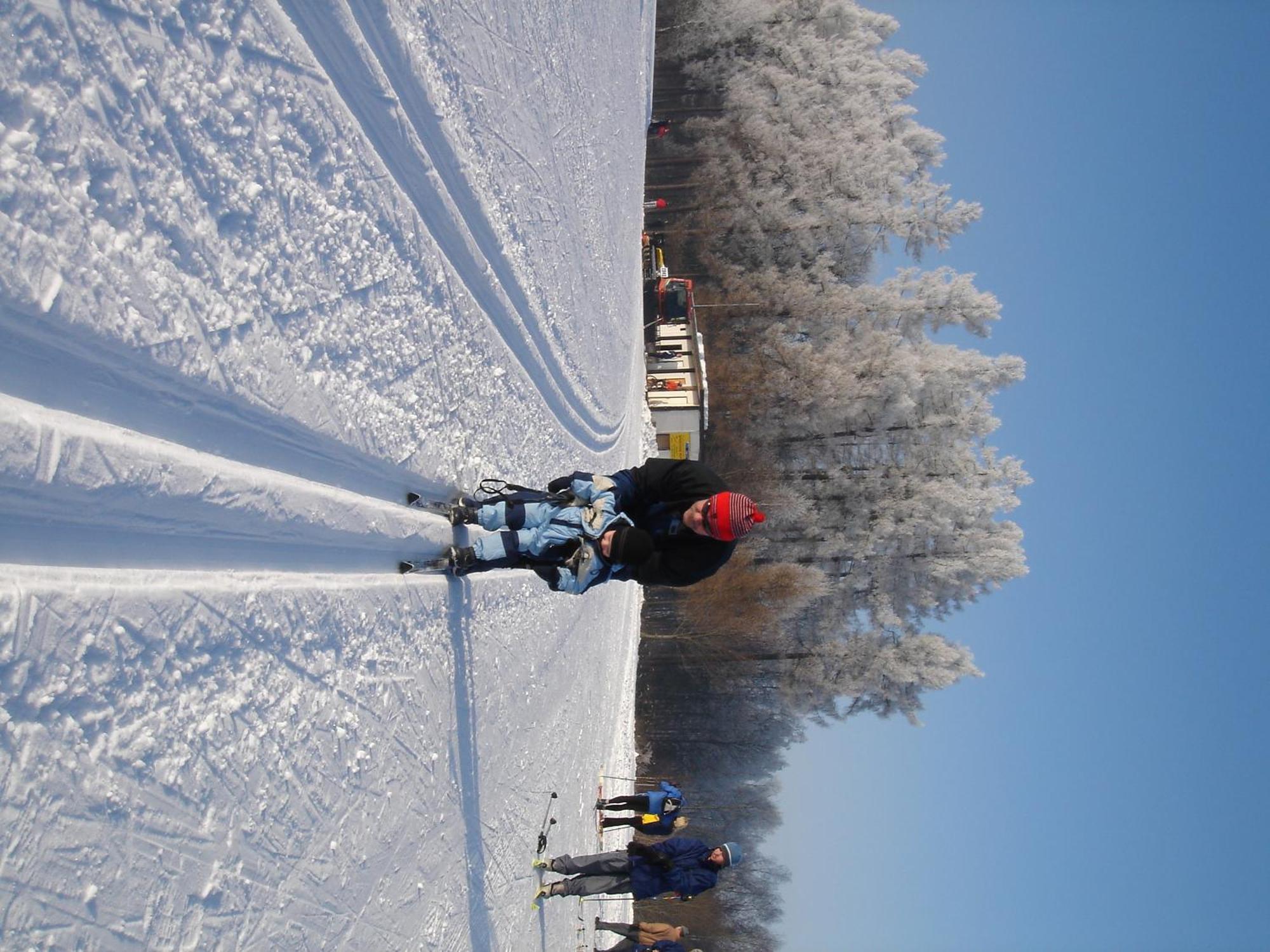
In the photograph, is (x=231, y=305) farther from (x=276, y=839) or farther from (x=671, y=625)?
(x=671, y=625)

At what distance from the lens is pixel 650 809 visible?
10258 mm

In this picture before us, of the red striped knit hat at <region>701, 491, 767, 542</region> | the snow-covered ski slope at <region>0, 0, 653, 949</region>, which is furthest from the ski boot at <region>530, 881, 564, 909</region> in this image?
the red striped knit hat at <region>701, 491, 767, 542</region>

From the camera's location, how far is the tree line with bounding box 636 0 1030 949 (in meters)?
27.0

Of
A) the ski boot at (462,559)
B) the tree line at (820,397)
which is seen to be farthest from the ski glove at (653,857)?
the tree line at (820,397)

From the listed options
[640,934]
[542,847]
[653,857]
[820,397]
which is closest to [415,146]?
[542,847]

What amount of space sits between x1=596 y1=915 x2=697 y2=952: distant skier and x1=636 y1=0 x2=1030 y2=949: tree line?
50.5 feet

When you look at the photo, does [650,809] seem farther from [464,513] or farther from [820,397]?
[820,397]

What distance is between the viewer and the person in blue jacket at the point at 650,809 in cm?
1002

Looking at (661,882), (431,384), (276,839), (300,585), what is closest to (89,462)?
(300,585)

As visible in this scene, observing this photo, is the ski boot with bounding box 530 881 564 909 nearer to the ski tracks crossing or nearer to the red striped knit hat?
the ski tracks crossing

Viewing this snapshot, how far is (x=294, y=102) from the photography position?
11.0ft

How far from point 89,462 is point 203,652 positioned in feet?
2.63

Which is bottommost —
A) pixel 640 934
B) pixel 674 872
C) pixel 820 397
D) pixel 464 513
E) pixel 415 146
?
pixel 640 934

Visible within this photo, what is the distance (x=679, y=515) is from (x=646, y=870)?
534 centimetres
